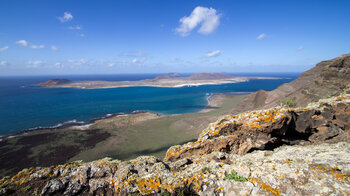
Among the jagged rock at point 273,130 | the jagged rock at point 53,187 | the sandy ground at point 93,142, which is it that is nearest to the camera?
the jagged rock at point 53,187

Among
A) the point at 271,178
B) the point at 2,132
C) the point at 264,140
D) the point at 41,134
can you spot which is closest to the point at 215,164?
the point at 271,178

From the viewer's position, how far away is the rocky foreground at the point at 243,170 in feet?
15.4

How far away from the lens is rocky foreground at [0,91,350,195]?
4683 mm

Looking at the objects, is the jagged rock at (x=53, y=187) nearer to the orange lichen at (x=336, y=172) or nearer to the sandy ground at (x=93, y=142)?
the orange lichen at (x=336, y=172)

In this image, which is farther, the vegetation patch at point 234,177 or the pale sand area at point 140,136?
the pale sand area at point 140,136

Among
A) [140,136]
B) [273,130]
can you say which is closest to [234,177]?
[273,130]

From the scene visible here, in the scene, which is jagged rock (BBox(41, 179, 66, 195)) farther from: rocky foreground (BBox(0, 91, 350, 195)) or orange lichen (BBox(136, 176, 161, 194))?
orange lichen (BBox(136, 176, 161, 194))

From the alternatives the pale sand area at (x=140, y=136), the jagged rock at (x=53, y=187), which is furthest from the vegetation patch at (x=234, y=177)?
the pale sand area at (x=140, y=136)

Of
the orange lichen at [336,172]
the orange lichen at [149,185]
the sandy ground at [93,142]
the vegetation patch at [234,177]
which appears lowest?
the sandy ground at [93,142]

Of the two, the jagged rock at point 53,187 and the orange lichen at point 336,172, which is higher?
the orange lichen at point 336,172

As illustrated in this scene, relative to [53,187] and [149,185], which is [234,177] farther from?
[53,187]

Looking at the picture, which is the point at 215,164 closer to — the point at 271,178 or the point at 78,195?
the point at 271,178

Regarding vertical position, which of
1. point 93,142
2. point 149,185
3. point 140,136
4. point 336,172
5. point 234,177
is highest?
point 336,172

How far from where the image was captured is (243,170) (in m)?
5.52
